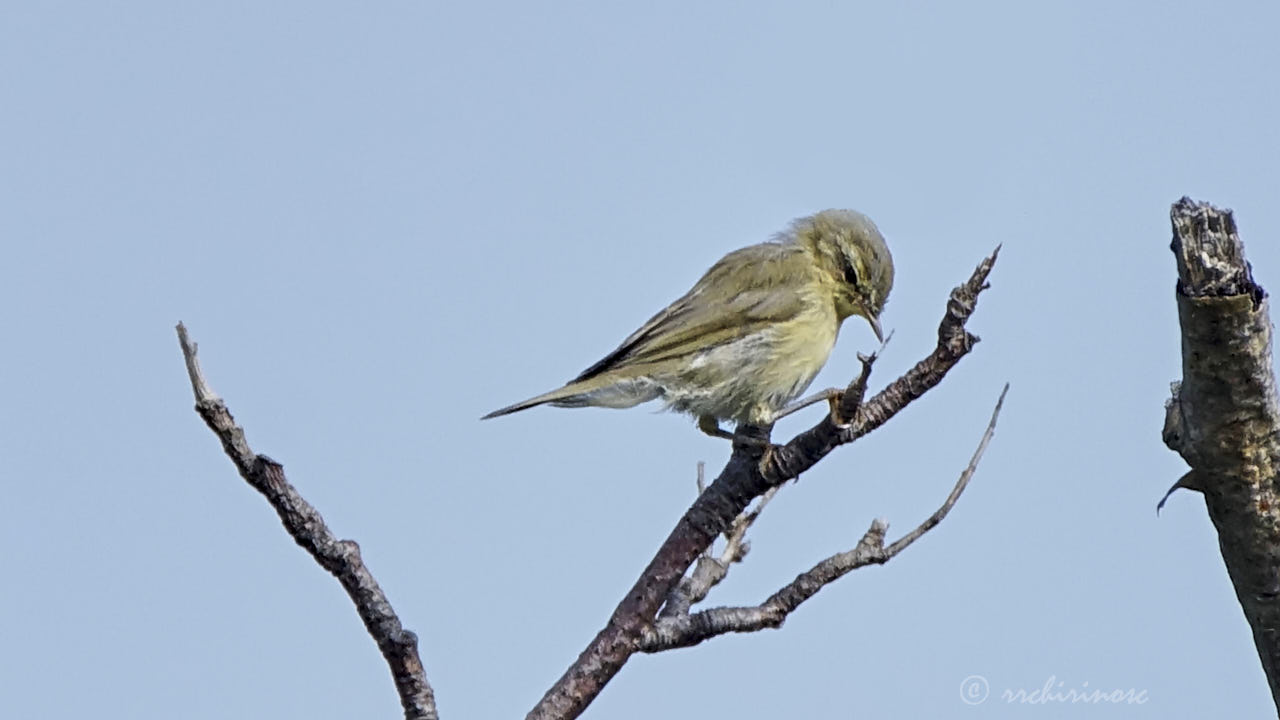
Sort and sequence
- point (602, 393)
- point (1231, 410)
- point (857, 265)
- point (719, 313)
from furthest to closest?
point (857, 265) → point (719, 313) → point (602, 393) → point (1231, 410)

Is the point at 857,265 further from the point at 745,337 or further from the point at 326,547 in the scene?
the point at 326,547

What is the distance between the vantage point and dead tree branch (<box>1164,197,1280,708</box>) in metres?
3.66

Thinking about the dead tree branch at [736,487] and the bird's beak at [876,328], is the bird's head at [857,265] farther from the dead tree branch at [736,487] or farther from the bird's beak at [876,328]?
the dead tree branch at [736,487]

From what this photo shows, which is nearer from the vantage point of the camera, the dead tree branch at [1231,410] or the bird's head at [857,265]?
the dead tree branch at [1231,410]

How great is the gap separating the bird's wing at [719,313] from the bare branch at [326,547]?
314cm

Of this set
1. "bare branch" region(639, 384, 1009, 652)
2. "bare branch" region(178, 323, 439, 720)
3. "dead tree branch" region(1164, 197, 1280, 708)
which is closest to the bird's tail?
"bare branch" region(639, 384, 1009, 652)

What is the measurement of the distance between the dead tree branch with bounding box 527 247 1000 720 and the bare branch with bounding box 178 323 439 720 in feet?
1.37

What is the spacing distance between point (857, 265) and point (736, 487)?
3.14 meters

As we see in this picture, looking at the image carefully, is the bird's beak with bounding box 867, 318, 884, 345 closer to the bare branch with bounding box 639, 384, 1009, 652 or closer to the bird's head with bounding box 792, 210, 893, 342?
the bird's head with bounding box 792, 210, 893, 342

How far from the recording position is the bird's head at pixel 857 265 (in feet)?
25.6

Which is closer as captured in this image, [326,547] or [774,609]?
[326,547]

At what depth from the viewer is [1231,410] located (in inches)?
149

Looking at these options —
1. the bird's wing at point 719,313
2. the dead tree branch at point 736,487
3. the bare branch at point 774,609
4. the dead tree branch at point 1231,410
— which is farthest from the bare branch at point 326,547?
the bird's wing at point 719,313

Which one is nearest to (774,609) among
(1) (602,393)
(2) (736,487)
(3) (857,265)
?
(2) (736,487)
